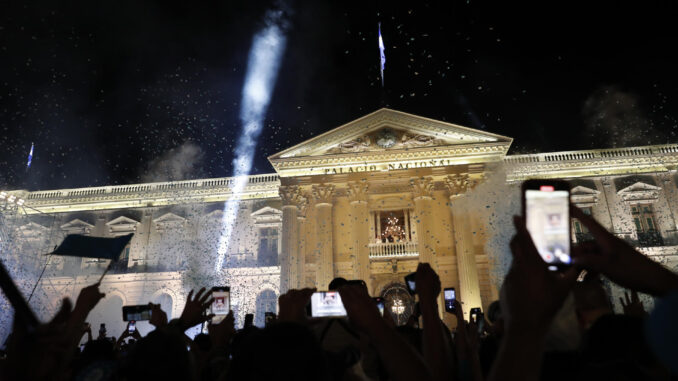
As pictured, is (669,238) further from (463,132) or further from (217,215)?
(217,215)

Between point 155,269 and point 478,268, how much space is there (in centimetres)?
1922

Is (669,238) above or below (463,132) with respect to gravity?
below

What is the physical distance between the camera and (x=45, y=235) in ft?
91.5

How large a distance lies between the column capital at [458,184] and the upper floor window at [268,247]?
37.1 feet

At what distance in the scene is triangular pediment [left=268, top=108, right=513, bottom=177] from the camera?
21.1m

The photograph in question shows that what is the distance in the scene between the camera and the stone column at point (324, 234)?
19844 millimetres

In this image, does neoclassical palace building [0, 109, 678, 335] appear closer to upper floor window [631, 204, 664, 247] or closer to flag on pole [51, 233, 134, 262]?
upper floor window [631, 204, 664, 247]

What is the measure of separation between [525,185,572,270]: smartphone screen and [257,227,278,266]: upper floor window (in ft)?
79.6

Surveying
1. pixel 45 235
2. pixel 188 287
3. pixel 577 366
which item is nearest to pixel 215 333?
pixel 577 366

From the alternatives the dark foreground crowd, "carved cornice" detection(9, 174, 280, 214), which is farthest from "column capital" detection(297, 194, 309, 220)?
the dark foreground crowd

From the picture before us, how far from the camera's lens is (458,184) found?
20562 millimetres

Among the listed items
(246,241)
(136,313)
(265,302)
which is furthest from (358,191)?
(136,313)

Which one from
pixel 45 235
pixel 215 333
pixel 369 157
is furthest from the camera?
pixel 45 235

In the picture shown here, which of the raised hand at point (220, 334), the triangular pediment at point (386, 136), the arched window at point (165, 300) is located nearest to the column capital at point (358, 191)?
the triangular pediment at point (386, 136)
